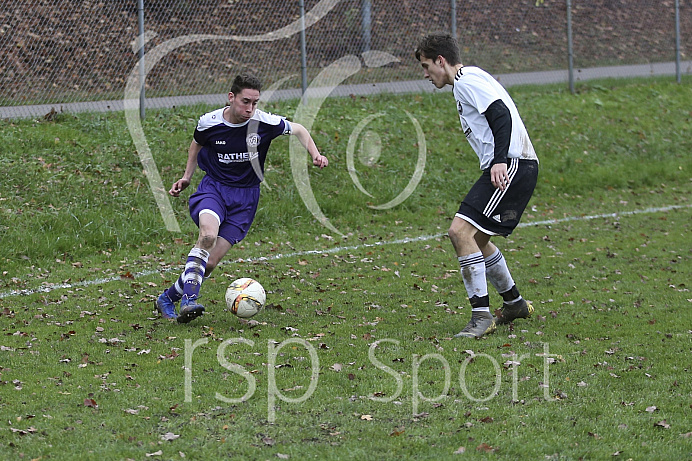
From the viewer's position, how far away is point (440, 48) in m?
6.83

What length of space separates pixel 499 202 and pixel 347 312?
75.2 inches

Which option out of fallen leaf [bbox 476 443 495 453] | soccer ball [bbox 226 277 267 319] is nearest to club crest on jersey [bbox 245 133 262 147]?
soccer ball [bbox 226 277 267 319]

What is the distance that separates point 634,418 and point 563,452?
72 centimetres

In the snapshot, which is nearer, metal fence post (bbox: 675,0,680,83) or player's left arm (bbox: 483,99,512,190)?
player's left arm (bbox: 483,99,512,190)

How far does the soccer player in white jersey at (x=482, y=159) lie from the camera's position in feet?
21.7

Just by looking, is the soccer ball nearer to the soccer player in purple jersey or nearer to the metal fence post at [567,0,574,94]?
the soccer player in purple jersey

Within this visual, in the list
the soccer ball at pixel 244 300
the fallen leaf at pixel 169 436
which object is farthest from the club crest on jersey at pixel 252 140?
the fallen leaf at pixel 169 436

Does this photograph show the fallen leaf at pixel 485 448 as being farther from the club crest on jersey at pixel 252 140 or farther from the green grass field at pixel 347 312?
the club crest on jersey at pixel 252 140

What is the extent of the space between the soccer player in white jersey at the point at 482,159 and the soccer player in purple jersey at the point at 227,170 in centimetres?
132

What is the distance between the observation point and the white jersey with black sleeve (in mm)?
6645

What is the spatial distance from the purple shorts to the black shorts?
205cm

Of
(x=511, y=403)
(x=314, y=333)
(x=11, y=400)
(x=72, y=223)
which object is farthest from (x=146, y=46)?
(x=511, y=403)

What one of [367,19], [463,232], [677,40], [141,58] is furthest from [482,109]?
[677,40]

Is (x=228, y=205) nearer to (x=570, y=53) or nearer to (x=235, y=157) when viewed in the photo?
(x=235, y=157)
